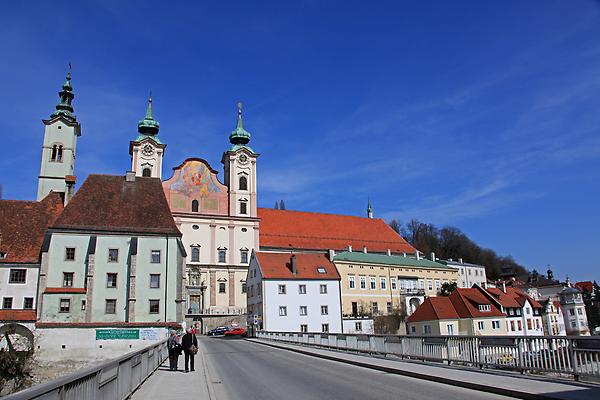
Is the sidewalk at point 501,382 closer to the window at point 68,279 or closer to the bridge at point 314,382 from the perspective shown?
the bridge at point 314,382

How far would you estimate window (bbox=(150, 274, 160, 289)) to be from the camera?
1766 inches

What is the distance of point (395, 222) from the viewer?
5177 inches

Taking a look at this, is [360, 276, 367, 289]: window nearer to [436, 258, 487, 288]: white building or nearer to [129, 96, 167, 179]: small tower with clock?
[129, 96, 167, 179]: small tower with clock

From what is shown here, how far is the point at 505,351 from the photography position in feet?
45.7

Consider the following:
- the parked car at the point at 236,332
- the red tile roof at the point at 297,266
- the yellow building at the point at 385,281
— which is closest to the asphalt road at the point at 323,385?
the parked car at the point at 236,332

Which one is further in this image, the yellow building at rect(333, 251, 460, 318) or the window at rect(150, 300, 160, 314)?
the yellow building at rect(333, 251, 460, 318)

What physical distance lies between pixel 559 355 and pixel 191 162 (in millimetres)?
68007

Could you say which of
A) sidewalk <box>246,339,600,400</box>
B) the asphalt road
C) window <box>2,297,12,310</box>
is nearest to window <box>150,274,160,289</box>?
window <box>2,297,12,310</box>

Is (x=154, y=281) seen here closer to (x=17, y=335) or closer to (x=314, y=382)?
(x=17, y=335)

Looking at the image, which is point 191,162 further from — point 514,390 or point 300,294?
point 514,390

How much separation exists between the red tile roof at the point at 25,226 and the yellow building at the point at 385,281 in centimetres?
3280

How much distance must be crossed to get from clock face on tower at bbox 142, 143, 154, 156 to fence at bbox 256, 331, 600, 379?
5783cm

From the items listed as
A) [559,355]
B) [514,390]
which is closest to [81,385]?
[514,390]

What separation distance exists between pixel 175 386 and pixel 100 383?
5.36 meters
